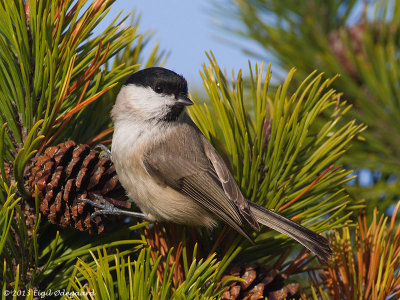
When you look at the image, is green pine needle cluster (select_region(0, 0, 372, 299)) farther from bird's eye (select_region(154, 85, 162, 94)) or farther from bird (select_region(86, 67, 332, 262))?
bird's eye (select_region(154, 85, 162, 94))

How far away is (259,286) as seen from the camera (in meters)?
1.04

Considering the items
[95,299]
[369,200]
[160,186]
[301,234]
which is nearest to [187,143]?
[160,186]

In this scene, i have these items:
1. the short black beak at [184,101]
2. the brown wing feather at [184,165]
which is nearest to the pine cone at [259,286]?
the brown wing feather at [184,165]

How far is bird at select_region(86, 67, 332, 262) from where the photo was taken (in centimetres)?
129

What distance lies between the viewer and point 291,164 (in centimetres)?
119

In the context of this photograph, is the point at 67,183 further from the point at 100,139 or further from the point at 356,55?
the point at 356,55

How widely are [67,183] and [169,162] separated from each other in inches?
20.7

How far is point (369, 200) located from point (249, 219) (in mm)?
583

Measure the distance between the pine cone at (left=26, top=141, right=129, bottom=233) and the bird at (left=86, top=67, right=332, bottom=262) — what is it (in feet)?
0.61

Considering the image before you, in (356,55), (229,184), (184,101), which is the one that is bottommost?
(229,184)

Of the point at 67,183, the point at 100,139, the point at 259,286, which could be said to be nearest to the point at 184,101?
the point at 100,139

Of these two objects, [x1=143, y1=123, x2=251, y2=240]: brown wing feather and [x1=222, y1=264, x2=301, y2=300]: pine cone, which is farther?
[x1=143, y1=123, x2=251, y2=240]: brown wing feather

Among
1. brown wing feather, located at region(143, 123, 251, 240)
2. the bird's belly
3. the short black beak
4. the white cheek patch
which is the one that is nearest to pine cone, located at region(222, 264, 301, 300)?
the bird's belly

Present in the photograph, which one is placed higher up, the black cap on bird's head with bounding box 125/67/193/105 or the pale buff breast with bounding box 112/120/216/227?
the black cap on bird's head with bounding box 125/67/193/105
